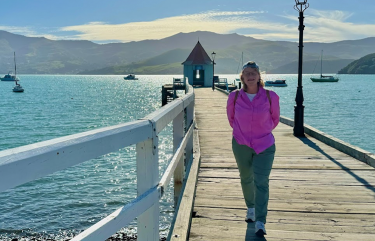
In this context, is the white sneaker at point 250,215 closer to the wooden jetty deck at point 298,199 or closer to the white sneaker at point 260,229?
the wooden jetty deck at point 298,199

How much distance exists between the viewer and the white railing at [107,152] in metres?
1.24

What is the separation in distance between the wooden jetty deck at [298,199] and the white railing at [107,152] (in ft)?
4.51

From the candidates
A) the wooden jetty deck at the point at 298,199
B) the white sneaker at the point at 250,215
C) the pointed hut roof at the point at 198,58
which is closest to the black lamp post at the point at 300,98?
the wooden jetty deck at the point at 298,199

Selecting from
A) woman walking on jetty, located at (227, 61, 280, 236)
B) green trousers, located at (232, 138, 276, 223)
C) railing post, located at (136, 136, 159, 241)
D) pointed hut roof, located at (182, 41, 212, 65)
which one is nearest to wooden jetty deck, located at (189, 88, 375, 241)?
green trousers, located at (232, 138, 276, 223)

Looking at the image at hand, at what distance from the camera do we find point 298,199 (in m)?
4.96

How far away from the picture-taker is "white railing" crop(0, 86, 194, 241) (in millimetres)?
1243

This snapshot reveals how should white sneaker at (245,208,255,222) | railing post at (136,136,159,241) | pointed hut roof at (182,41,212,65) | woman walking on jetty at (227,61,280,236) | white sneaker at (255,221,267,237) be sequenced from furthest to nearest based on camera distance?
pointed hut roof at (182,41,212,65) < white sneaker at (245,208,255,222) < woman walking on jetty at (227,61,280,236) < white sneaker at (255,221,267,237) < railing post at (136,136,159,241)

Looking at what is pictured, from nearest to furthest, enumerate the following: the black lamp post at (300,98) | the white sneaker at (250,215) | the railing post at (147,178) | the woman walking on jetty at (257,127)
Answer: the railing post at (147,178) < the woman walking on jetty at (257,127) < the white sneaker at (250,215) < the black lamp post at (300,98)

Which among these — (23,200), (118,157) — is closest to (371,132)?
(118,157)

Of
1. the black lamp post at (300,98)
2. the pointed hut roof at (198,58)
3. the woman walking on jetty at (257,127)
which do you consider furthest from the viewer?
the pointed hut roof at (198,58)

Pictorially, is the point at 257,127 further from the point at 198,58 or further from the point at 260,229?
the point at 198,58

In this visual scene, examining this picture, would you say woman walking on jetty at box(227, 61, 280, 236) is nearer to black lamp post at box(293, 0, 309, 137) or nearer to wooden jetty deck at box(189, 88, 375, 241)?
wooden jetty deck at box(189, 88, 375, 241)

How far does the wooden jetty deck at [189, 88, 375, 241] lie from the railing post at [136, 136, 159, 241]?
130cm

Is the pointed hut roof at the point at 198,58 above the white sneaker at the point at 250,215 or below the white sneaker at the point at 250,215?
above
